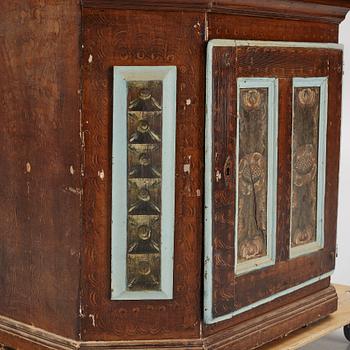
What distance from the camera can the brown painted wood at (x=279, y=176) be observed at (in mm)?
2822

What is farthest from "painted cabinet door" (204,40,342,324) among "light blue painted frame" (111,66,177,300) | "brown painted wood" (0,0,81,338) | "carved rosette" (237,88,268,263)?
"brown painted wood" (0,0,81,338)

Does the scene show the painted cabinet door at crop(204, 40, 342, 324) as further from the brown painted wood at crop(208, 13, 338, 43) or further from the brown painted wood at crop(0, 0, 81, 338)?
the brown painted wood at crop(0, 0, 81, 338)

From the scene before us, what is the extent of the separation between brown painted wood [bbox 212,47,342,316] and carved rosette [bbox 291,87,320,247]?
55 millimetres

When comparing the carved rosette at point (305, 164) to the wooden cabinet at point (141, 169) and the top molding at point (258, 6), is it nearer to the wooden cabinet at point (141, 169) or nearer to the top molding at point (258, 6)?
the wooden cabinet at point (141, 169)

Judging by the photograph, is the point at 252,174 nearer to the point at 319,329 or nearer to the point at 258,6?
the point at 258,6

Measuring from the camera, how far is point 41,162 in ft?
9.34

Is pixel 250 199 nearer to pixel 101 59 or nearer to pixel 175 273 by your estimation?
pixel 175 273

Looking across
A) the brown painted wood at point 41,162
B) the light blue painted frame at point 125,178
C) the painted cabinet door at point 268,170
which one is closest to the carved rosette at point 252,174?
the painted cabinet door at point 268,170

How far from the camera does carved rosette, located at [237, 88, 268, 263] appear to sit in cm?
296

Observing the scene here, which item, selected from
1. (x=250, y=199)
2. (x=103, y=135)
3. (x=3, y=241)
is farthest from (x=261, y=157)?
(x=3, y=241)

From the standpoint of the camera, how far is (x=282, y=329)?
3.20 m

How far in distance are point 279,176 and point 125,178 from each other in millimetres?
596

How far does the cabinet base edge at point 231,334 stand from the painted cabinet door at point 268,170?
2.8 inches

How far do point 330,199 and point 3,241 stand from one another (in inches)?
45.8
